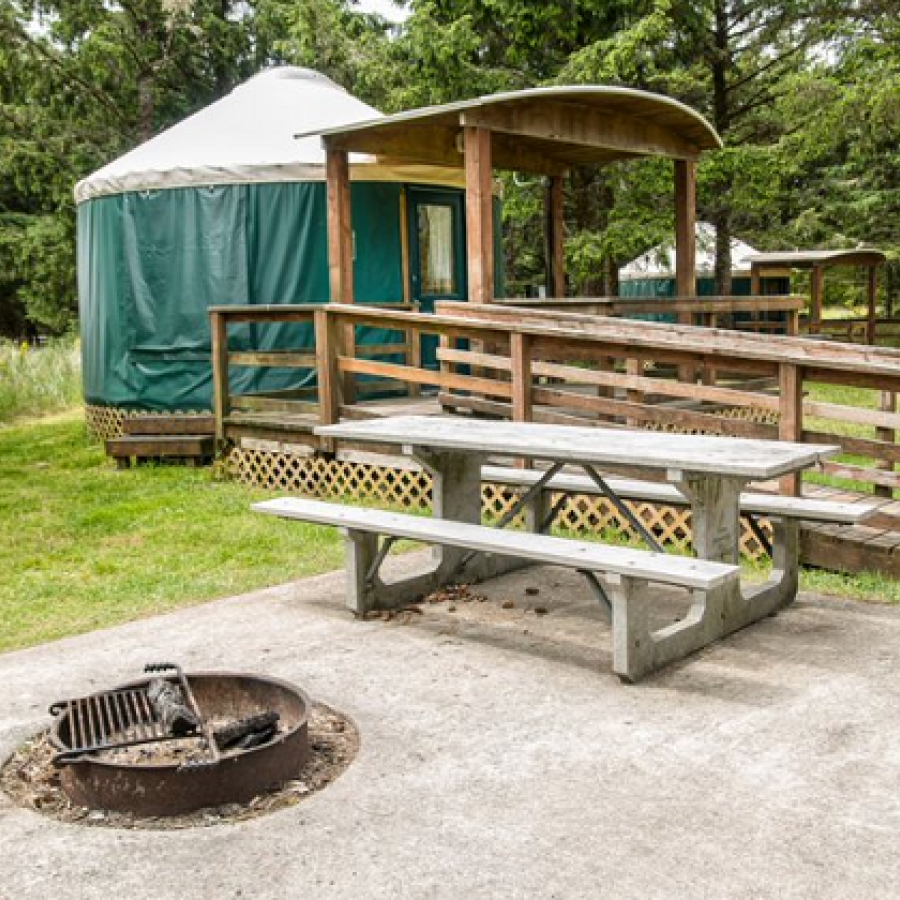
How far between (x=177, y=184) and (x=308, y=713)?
7627 mm

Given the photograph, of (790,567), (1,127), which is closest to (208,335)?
(790,567)

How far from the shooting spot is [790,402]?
4.94 metres

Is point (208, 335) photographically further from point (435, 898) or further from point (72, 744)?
point (435, 898)

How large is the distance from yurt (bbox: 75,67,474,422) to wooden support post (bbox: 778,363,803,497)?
17.5ft

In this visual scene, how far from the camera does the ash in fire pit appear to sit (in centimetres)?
271

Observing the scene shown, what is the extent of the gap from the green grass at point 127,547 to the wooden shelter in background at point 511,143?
1906 millimetres

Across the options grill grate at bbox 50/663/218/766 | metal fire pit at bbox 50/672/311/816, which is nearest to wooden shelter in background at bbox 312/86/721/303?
grill grate at bbox 50/663/218/766

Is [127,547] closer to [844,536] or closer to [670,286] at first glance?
[844,536]

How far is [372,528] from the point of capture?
4254 millimetres

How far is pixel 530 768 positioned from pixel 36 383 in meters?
13.0

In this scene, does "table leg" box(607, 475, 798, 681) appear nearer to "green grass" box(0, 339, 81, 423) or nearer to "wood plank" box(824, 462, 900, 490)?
"wood plank" box(824, 462, 900, 490)

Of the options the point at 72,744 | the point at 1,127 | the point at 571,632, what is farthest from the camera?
the point at 1,127

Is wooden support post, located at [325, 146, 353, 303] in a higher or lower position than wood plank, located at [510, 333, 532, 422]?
higher

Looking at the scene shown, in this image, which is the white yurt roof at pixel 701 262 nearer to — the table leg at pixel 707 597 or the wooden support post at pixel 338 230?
the wooden support post at pixel 338 230
